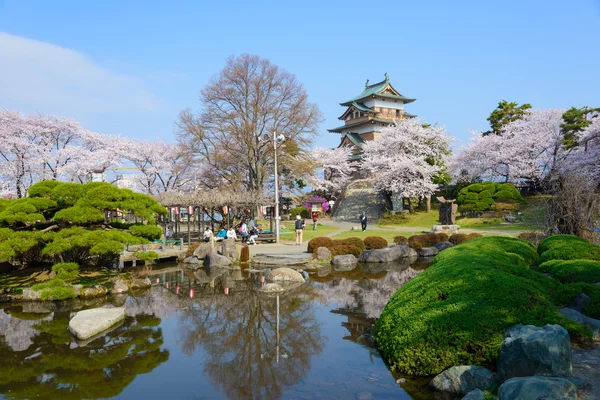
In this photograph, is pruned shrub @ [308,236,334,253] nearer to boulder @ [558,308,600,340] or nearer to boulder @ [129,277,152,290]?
boulder @ [129,277,152,290]

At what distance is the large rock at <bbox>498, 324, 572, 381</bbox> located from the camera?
5.17 meters

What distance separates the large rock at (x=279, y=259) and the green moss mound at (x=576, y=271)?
10696 mm

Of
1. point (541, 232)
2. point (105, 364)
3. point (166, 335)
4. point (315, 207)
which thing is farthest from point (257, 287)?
point (315, 207)

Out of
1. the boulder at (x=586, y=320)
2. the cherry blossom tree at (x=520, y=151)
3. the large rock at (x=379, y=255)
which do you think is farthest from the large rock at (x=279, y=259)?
the cherry blossom tree at (x=520, y=151)

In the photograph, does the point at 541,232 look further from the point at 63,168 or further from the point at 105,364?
the point at 63,168

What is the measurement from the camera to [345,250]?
2022 cm

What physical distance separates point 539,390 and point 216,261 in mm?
15790

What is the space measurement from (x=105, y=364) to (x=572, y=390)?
7623 mm

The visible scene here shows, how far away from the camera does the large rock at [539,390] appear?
4.41m

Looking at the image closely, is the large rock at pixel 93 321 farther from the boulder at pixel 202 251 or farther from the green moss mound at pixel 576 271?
the green moss mound at pixel 576 271

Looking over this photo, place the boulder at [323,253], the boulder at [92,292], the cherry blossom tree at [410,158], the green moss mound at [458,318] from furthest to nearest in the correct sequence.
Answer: the cherry blossom tree at [410,158], the boulder at [323,253], the boulder at [92,292], the green moss mound at [458,318]

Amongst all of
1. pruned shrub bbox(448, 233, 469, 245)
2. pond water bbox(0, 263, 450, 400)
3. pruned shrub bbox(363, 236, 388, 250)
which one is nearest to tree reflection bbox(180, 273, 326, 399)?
pond water bbox(0, 263, 450, 400)

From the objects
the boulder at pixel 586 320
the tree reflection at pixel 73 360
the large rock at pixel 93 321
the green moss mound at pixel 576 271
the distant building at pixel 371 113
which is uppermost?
the distant building at pixel 371 113

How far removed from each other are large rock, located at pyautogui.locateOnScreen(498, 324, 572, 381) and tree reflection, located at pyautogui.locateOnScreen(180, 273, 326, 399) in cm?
337
